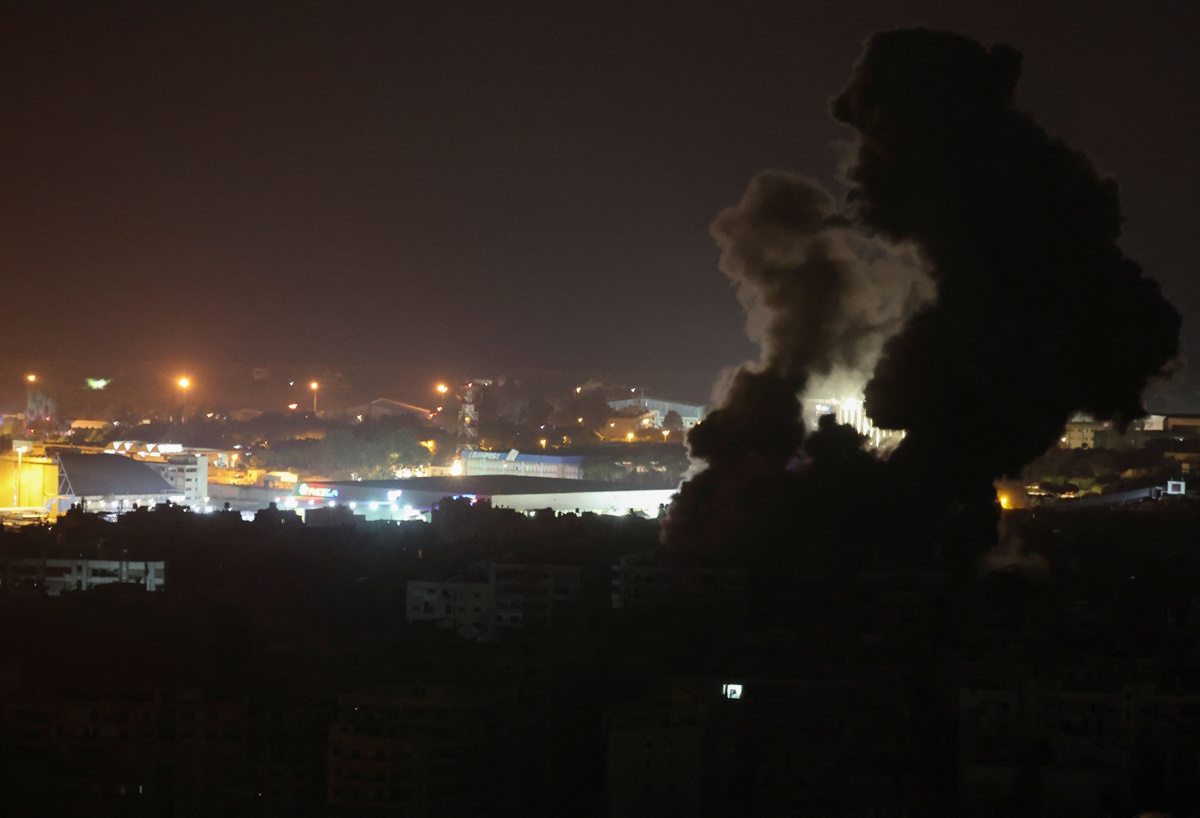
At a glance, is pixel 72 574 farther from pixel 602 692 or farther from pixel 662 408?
pixel 662 408

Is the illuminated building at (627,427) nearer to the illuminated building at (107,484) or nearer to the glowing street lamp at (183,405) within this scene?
the glowing street lamp at (183,405)

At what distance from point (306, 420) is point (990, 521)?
1455 inches

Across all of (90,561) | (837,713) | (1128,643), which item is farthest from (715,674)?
(90,561)

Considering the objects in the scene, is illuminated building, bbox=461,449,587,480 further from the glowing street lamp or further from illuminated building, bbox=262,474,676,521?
the glowing street lamp

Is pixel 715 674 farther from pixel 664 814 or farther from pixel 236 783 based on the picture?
pixel 236 783

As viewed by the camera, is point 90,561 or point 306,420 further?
point 306,420

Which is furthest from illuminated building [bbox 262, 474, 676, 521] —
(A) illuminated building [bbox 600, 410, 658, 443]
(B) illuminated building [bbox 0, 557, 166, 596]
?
(A) illuminated building [bbox 600, 410, 658, 443]

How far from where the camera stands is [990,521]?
21.7 m

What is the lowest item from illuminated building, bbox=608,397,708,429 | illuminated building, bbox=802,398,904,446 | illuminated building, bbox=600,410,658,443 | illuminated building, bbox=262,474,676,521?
illuminated building, bbox=262,474,676,521

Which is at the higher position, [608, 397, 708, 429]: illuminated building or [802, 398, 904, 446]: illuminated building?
[608, 397, 708, 429]: illuminated building

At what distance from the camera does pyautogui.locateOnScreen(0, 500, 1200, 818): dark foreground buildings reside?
14.1 m

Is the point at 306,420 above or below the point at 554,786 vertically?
above

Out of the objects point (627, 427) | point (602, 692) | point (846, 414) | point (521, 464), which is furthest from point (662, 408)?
point (602, 692)

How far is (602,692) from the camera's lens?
16547 millimetres
